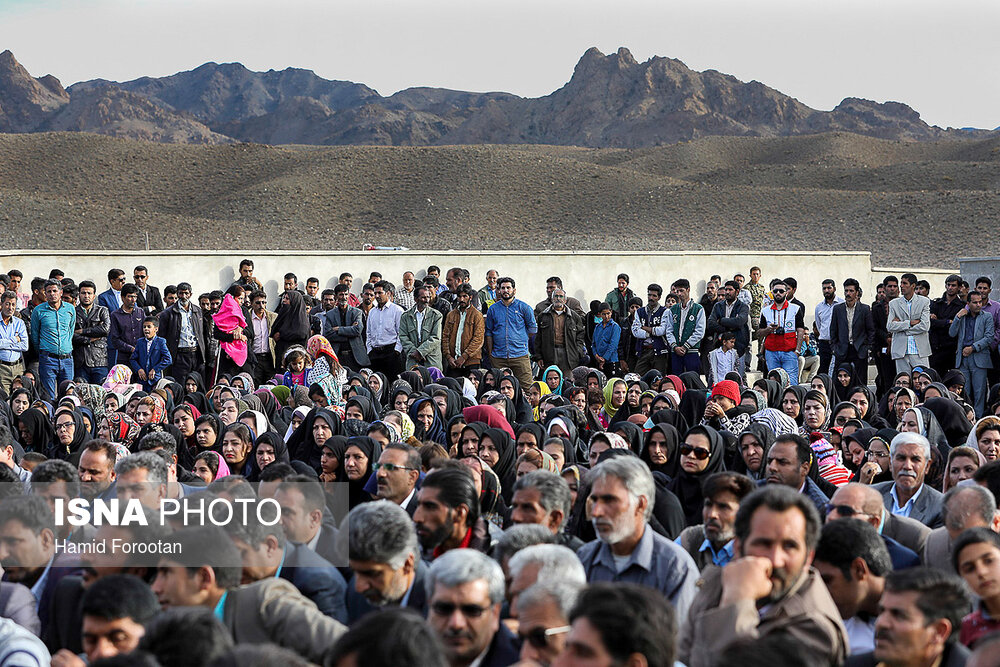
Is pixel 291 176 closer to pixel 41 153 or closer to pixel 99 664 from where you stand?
pixel 41 153

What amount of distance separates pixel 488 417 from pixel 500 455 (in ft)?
3.39

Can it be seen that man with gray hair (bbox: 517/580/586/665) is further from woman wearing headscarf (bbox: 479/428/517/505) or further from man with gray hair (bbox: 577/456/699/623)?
woman wearing headscarf (bbox: 479/428/517/505)

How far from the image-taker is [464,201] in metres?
54.4

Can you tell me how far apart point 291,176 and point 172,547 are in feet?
178

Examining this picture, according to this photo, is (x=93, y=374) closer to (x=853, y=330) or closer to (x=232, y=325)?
(x=232, y=325)

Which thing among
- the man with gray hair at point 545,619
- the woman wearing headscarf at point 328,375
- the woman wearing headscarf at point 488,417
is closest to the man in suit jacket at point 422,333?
the woman wearing headscarf at point 328,375

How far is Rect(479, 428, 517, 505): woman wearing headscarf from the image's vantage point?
7.03 m

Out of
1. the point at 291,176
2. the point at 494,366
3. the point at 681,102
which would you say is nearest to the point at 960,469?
the point at 494,366

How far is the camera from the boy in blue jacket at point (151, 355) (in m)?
12.1

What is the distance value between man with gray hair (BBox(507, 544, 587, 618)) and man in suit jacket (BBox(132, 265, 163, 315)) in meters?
9.99

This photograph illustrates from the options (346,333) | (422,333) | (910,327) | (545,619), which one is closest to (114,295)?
(346,333)

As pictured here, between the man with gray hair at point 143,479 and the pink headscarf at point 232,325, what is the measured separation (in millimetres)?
6810

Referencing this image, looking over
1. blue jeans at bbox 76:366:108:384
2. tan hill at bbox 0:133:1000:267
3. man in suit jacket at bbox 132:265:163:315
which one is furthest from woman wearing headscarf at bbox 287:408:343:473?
tan hill at bbox 0:133:1000:267

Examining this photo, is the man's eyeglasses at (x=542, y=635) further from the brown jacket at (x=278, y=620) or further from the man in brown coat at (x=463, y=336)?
the man in brown coat at (x=463, y=336)
